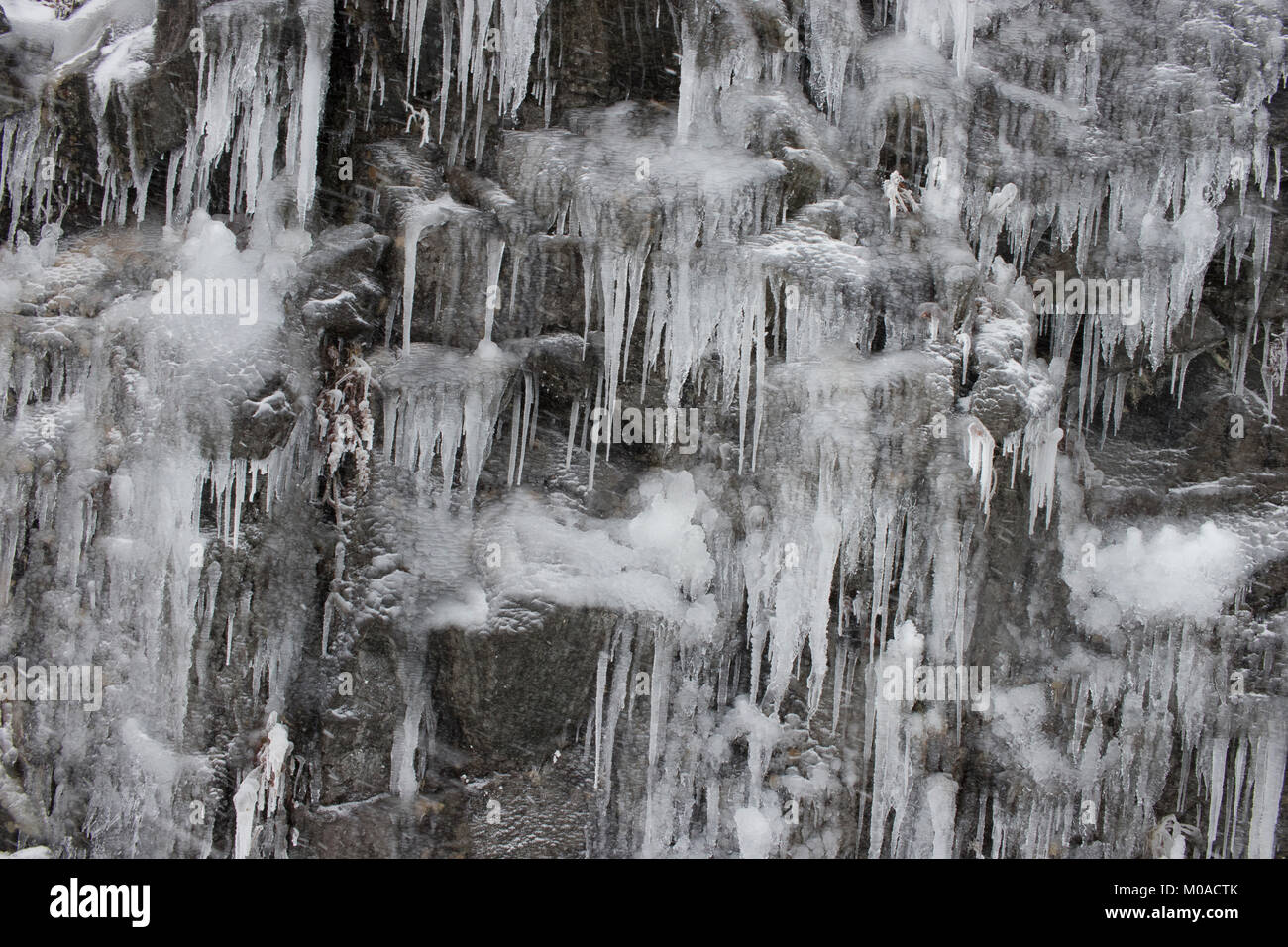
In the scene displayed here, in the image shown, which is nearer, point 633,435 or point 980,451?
point 980,451

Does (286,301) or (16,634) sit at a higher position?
(286,301)

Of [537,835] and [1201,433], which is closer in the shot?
[537,835]

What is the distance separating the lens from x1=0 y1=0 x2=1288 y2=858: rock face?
24.3ft

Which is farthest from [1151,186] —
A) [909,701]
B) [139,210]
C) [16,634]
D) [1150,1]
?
[16,634]

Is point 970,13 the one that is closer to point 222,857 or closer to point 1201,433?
point 1201,433

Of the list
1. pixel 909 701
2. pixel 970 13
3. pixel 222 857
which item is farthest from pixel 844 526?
pixel 222 857

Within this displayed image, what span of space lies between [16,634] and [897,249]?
642 centimetres

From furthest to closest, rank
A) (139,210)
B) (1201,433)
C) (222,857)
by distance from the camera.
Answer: (1201,433)
(139,210)
(222,857)

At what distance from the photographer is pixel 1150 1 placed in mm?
8578

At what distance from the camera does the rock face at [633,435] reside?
7414 millimetres

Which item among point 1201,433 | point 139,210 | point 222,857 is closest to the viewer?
point 222,857

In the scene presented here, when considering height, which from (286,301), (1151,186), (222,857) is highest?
(1151,186)

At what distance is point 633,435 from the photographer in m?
8.00

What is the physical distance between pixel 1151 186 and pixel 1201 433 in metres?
1.86
